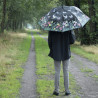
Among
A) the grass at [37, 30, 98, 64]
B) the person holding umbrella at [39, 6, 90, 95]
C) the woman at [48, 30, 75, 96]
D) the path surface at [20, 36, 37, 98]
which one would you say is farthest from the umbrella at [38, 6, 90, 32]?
the grass at [37, 30, 98, 64]

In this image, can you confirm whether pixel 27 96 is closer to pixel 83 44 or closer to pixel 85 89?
pixel 85 89

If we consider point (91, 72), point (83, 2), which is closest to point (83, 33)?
point (83, 2)

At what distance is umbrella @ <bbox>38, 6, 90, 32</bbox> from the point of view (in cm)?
491

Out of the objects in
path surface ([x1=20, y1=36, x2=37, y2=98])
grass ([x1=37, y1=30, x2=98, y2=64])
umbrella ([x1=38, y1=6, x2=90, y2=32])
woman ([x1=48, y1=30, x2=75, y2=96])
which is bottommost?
grass ([x1=37, y1=30, x2=98, y2=64])

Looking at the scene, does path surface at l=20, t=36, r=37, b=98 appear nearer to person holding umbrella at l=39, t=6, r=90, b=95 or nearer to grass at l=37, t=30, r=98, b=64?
person holding umbrella at l=39, t=6, r=90, b=95

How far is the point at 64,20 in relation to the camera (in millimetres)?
4965

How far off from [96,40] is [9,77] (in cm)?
1561

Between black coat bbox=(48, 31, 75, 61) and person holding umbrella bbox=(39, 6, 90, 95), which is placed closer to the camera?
person holding umbrella bbox=(39, 6, 90, 95)

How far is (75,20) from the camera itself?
499 centimetres

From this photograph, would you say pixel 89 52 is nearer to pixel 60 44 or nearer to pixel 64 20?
pixel 60 44

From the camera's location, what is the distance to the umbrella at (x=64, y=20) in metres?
4.91

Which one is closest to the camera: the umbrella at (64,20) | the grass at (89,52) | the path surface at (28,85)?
the umbrella at (64,20)

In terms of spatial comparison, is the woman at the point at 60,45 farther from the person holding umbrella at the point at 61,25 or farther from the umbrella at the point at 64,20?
the umbrella at the point at 64,20

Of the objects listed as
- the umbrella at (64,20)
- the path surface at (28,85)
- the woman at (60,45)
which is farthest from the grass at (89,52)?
the umbrella at (64,20)
